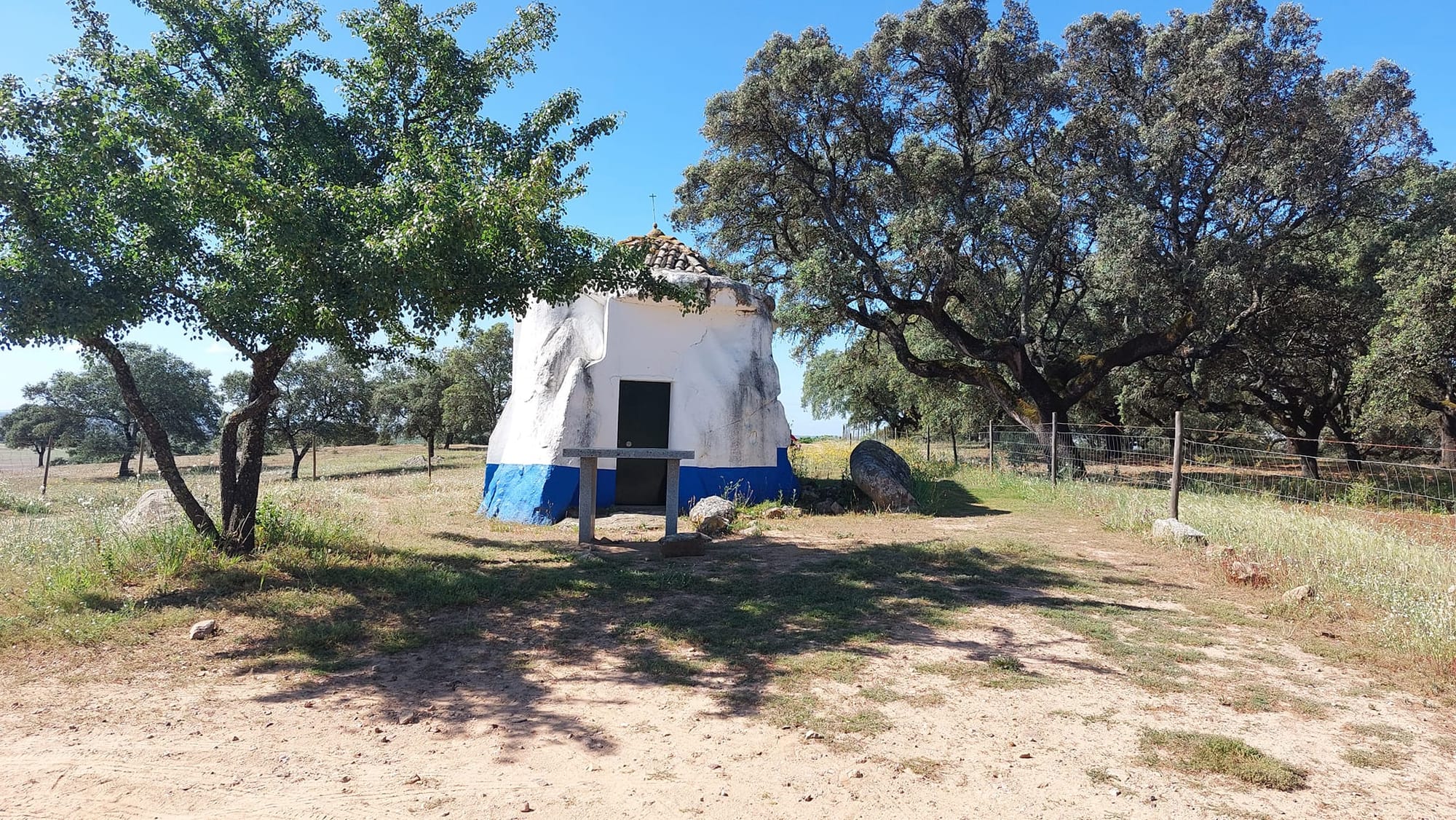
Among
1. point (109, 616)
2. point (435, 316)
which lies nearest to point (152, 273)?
point (435, 316)

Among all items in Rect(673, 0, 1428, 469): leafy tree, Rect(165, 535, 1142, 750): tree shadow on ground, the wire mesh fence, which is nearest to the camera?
Rect(165, 535, 1142, 750): tree shadow on ground

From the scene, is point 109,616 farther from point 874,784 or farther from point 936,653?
point 936,653

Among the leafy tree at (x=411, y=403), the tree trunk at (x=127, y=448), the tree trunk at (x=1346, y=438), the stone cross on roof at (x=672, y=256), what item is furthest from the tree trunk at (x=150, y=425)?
the tree trunk at (x=127, y=448)

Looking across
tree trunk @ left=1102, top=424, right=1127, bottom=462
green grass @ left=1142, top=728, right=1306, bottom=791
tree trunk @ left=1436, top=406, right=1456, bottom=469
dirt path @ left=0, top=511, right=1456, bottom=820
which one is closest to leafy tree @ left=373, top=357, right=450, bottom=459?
tree trunk @ left=1102, top=424, right=1127, bottom=462

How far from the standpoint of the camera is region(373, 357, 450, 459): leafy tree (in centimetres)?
2606

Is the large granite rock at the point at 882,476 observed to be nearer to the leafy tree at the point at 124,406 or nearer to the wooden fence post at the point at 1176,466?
the wooden fence post at the point at 1176,466

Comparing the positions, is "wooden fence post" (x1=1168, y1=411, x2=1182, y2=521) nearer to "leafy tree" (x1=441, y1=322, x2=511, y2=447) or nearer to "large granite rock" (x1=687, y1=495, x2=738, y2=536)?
"large granite rock" (x1=687, y1=495, x2=738, y2=536)

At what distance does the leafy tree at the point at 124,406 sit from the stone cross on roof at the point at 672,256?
2503 cm

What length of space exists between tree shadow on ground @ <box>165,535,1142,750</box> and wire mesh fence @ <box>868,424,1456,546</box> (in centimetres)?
459

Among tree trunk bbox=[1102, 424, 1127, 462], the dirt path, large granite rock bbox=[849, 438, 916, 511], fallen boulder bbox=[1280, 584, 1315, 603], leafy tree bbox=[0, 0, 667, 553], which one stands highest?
leafy tree bbox=[0, 0, 667, 553]

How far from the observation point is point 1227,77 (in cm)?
1356

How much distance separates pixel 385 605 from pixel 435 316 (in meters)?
2.45

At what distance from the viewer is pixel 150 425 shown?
6387 mm

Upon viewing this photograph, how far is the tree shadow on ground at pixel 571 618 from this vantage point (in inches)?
163
